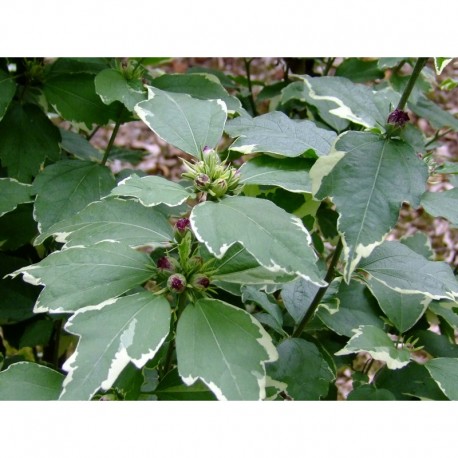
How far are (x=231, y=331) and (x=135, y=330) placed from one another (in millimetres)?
128

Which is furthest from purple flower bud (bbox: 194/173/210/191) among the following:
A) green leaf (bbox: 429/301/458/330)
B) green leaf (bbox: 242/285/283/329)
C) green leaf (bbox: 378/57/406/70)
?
green leaf (bbox: 378/57/406/70)

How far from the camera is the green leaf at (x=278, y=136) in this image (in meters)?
0.90

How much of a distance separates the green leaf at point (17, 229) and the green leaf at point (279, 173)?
0.63 metres

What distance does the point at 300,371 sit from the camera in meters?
1.00

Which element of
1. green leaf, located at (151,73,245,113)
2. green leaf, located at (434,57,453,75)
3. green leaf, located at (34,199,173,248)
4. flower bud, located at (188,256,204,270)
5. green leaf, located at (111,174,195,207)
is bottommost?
flower bud, located at (188,256,204,270)

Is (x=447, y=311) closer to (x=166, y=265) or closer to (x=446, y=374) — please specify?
(x=446, y=374)

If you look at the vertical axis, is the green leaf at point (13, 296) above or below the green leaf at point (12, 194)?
below

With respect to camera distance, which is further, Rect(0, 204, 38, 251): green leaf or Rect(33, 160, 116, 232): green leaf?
Rect(0, 204, 38, 251): green leaf

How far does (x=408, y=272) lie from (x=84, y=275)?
53 cm

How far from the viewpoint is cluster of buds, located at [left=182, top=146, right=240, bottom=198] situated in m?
0.86

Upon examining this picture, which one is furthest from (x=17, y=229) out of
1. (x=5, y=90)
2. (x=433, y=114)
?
(x=433, y=114)

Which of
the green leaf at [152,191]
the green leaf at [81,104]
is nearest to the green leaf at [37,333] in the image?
the green leaf at [81,104]

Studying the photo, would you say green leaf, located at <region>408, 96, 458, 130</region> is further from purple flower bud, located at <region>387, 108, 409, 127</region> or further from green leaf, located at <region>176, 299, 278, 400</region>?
green leaf, located at <region>176, 299, 278, 400</region>

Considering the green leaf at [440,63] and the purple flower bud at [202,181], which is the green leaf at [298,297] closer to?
the purple flower bud at [202,181]
